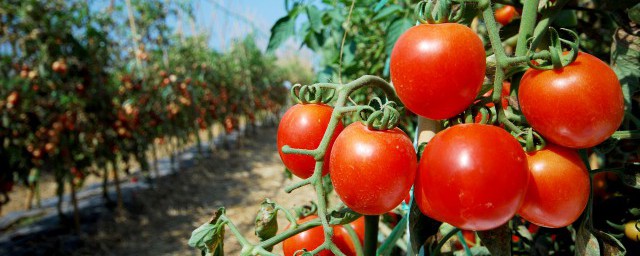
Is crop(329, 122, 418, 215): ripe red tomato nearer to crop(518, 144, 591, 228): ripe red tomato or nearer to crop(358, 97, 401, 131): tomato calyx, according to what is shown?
crop(358, 97, 401, 131): tomato calyx

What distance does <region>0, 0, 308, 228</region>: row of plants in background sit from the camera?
3.16 metres

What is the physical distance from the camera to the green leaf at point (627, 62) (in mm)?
630

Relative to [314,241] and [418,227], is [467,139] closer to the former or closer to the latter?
[418,227]

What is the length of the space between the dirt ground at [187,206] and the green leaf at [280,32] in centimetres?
129

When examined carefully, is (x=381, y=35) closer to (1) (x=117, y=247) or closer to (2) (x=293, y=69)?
(1) (x=117, y=247)

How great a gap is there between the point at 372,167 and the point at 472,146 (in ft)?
0.30

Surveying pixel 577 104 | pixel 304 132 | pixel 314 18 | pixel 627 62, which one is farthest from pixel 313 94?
pixel 314 18

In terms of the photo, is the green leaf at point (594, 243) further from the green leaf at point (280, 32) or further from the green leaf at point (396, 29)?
the green leaf at point (280, 32)

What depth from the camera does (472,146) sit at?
0.37m

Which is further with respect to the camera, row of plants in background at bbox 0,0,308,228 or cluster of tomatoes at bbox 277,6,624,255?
row of plants in background at bbox 0,0,308,228

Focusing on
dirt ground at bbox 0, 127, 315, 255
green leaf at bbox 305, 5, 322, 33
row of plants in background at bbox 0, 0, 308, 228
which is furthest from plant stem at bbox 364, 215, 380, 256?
row of plants in background at bbox 0, 0, 308, 228

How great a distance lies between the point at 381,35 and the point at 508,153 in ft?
4.96

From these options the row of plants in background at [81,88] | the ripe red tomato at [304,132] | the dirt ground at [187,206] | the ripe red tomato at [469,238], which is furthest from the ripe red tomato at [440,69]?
the row of plants in background at [81,88]

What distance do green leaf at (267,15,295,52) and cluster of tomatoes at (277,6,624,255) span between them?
0.73 m
